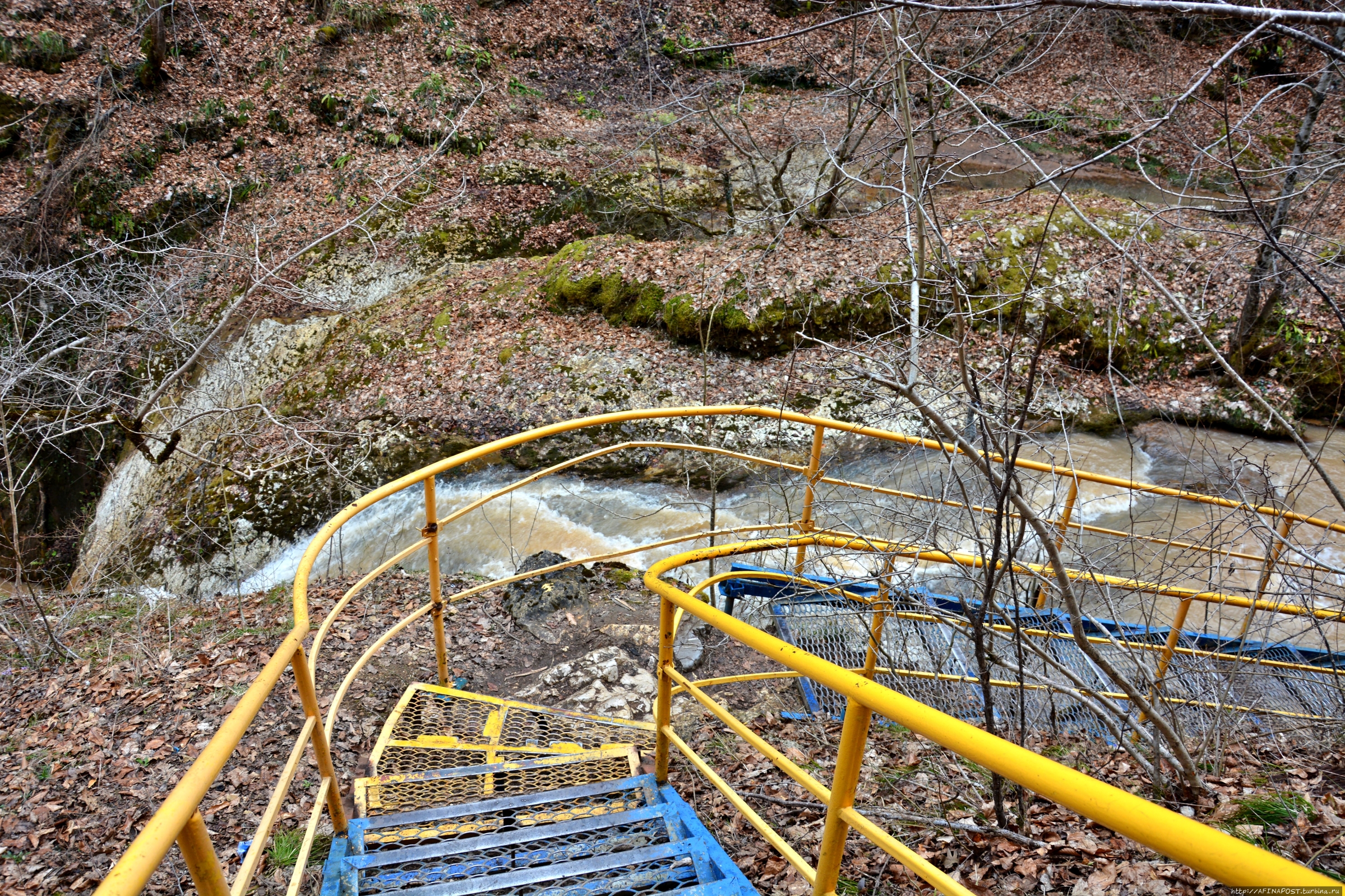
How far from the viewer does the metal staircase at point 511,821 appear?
2271mm

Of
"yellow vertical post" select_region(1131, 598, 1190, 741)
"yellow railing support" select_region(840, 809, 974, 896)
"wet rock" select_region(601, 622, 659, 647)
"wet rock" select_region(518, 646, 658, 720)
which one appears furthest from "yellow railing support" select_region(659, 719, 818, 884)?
"wet rock" select_region(601, 622, 659, 647)

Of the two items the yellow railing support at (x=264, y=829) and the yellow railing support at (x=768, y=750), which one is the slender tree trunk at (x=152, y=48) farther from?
the yellow railing support at (x=768, y=750)

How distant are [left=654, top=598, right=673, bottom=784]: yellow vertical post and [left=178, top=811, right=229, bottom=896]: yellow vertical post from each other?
1.41 m

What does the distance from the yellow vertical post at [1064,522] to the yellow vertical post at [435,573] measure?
9.23 feet

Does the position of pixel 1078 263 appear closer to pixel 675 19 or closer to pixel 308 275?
pixel 675 19

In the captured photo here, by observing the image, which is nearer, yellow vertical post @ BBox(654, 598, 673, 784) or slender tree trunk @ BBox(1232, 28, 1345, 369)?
yellow vertical post @ BBox(654, 598, 673, 784)

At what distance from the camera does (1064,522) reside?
4.36 m

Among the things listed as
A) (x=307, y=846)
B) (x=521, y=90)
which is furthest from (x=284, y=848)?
(x=521, y=90)

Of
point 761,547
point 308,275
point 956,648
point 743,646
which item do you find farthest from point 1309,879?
point 308,275

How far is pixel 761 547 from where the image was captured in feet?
11.8

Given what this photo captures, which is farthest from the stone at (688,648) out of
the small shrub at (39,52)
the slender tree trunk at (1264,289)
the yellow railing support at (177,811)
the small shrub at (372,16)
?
the small shrub at (39,52)

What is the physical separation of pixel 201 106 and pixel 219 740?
58.8 feet

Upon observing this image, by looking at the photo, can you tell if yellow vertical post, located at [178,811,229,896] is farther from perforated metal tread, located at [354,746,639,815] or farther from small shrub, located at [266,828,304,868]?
small shrub, located at [266,828,304,868]

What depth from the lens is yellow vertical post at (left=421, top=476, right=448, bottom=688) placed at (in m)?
3.56
